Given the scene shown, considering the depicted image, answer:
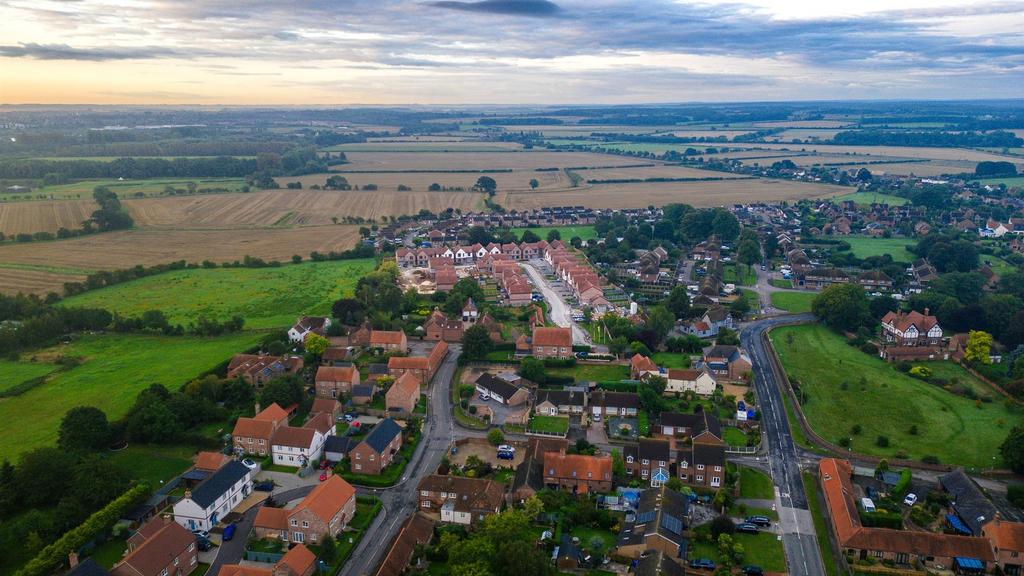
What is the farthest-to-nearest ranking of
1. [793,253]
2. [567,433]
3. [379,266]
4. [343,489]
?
[793,253] < [379,266] < [567,433] < [343,489]

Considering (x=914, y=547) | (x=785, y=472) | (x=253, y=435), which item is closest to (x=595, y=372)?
(x=785, y=472)

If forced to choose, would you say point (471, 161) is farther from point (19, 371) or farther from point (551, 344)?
point (19, 371)

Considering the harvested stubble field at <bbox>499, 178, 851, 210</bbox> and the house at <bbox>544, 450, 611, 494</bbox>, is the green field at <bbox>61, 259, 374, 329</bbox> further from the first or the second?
the harvested stubble field at <bbox>499, 178, 851, 210</bbox>

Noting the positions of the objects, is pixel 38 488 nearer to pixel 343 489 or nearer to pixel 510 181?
pixel 343 489

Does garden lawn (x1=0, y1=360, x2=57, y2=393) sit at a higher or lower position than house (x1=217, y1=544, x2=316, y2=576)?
lower

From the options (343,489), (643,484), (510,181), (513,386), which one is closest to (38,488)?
(343,489)

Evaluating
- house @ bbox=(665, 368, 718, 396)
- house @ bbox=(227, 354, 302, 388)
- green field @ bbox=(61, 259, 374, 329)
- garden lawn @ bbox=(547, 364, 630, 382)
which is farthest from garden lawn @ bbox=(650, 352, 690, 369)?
green field @ bbox=(61, 259, 374, 329)
